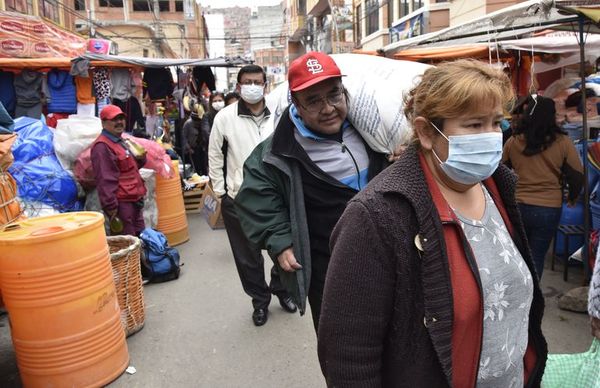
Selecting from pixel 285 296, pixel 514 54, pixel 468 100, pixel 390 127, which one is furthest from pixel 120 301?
pixel 514 54

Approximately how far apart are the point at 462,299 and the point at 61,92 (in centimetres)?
741

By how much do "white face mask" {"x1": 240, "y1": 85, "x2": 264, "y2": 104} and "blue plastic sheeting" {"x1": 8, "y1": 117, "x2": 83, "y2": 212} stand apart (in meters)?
2.34

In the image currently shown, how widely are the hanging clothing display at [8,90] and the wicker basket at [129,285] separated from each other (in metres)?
4.14

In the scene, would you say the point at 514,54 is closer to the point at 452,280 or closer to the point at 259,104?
the point at 259,104

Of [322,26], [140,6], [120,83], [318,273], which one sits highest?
[140,6]

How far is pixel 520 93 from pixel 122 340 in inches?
244

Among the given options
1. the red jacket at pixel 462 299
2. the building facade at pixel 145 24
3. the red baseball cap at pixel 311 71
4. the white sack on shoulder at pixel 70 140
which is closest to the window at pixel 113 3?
the building facade at pixel 145 24

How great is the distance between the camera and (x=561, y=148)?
431 centimetres

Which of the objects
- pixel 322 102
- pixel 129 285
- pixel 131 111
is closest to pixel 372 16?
pixel 131 111

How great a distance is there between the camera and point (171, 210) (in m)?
7.05

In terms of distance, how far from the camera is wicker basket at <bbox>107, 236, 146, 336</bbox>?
4039 mm

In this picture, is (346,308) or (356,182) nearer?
(346,308)

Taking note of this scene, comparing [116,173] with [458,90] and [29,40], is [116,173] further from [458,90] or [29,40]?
[29,40]

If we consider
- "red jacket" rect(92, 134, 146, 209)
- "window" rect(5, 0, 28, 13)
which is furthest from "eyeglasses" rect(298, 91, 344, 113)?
"window" rect(5, 0, 28, 13)
